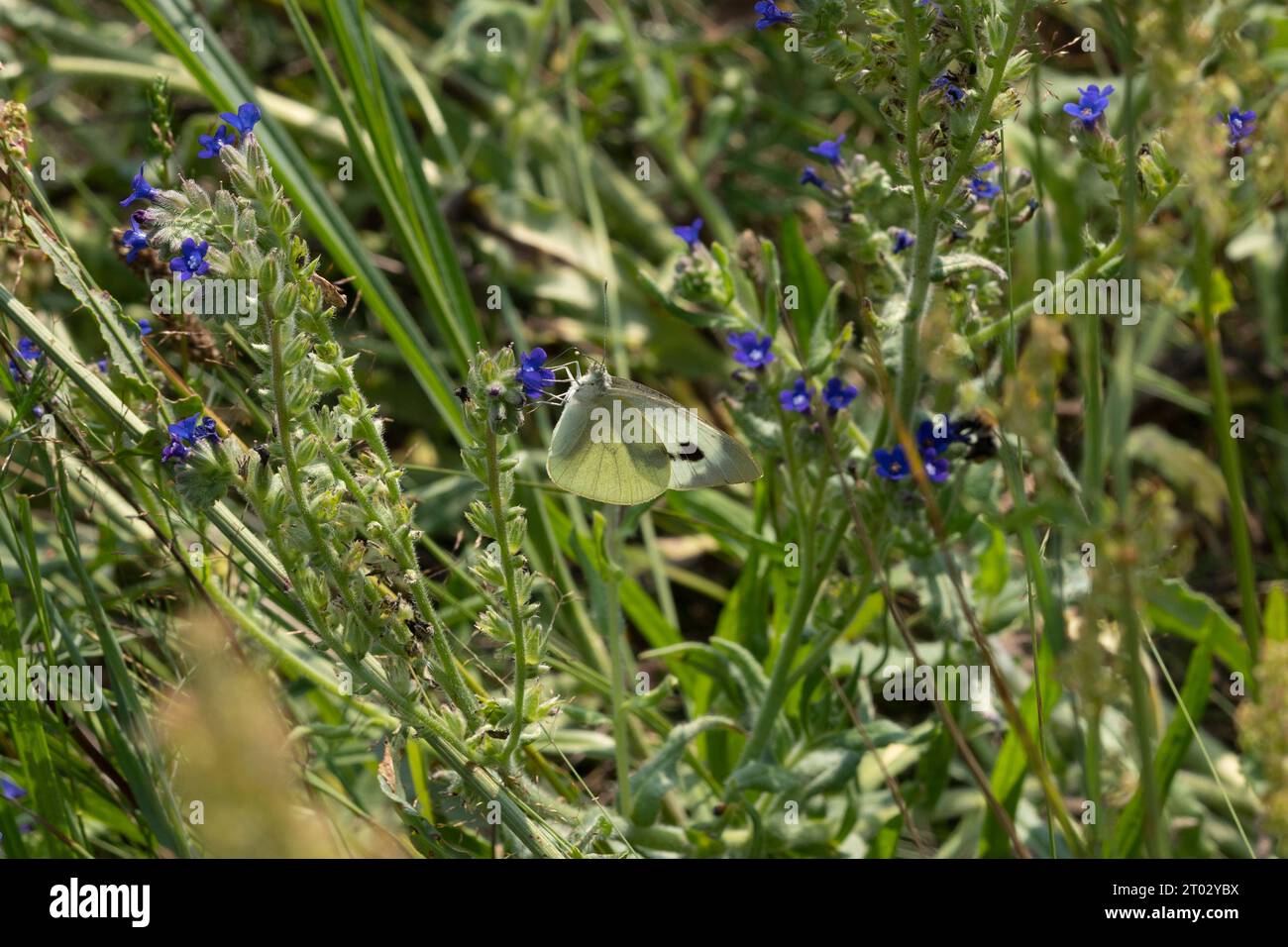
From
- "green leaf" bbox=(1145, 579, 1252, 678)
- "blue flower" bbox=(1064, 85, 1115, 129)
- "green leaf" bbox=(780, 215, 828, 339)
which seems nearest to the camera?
"blue flower" bbox=(1064, 85, 1115, 129)

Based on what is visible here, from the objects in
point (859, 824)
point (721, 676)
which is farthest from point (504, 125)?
point (859, 824)

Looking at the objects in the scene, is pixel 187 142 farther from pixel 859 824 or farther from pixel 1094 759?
pixel 1094 759

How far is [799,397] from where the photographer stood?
227 centimetres

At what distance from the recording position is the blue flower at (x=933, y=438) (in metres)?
2.29

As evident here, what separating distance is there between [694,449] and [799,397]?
0.23m

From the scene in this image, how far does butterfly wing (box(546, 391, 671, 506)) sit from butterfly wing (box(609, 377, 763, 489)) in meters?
0.03

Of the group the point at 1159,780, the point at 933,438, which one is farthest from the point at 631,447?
the point at 1159,780

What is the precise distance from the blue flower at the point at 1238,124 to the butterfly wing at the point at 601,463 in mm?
1180

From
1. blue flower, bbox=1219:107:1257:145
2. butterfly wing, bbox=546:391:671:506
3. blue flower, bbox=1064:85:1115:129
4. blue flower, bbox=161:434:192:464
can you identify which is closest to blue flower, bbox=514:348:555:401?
butterfly wing, bbox=546:391:671:506

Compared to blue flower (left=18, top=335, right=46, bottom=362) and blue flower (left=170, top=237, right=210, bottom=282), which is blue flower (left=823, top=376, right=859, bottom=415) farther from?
blue flower (left=18, top=335, right=46, bottom=362)

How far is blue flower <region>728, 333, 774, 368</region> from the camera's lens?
2344 millimetres

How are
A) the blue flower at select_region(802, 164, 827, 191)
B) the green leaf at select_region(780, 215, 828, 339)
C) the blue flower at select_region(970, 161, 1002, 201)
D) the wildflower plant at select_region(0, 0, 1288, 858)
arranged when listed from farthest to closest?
1. the green leaf at select_region(780, 215, 828, 339)
2. the blue flower at select_region(802, 164, 827, 191)
3. the blue flower at select_region(970, 161, 1002, 201)
4. the wildflower plant at select_region(0, 0, 1288, 858)

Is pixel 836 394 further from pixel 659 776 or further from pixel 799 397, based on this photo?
pixel 659 776

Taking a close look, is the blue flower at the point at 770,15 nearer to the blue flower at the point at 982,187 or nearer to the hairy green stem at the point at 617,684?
the blue flower at the point at 982,187
